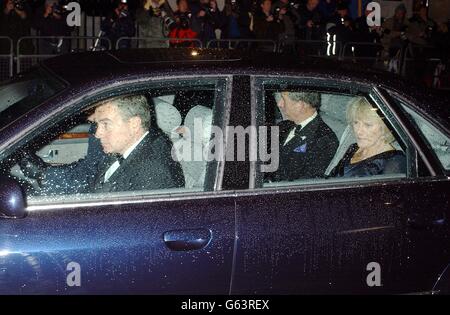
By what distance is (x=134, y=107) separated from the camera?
3.39m

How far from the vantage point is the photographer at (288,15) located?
42.9ft

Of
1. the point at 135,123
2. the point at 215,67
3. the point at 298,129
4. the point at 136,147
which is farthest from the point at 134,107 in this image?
the point at 298,129

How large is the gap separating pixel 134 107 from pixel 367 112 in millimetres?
1150

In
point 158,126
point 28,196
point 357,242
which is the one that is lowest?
point 357,242

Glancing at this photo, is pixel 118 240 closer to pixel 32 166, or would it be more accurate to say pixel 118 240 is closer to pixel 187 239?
pixel 187 239

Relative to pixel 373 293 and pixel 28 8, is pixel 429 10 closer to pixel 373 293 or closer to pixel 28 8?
pixel 28 8

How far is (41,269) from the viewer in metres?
3.00

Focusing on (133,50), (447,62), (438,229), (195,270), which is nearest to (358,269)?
(438,229)

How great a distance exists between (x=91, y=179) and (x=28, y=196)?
32cm

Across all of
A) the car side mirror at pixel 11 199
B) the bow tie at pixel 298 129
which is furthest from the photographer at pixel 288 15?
the car side mirror at pixel 11 199

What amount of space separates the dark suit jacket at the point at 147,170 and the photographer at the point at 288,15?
9562mm

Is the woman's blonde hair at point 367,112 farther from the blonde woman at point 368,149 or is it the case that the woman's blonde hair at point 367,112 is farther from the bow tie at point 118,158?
the bow tie at point 118,158

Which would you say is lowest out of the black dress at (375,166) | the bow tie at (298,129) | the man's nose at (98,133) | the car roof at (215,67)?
the black dress at (375,166)

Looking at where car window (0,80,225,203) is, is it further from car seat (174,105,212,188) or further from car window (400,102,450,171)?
car window (400,102,450,171)
